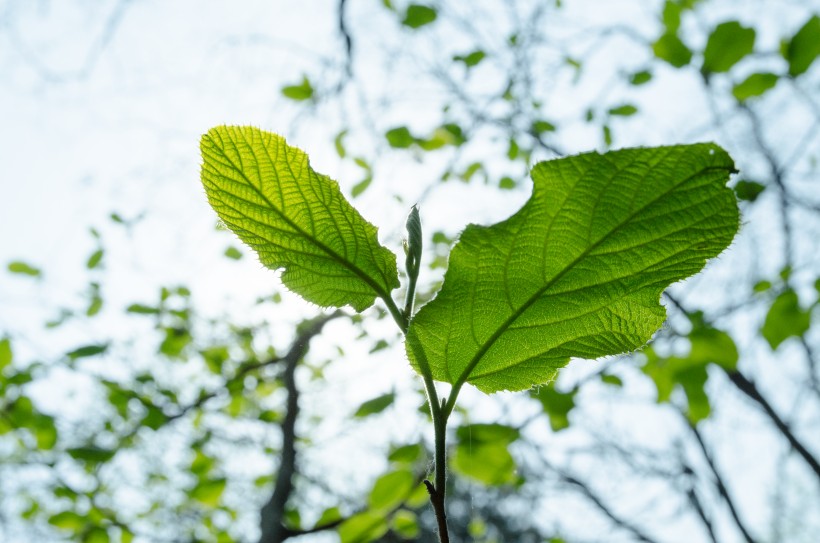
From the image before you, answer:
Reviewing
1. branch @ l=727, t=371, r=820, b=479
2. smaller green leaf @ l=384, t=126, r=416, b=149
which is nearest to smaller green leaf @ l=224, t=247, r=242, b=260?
smaller green leaf @ l=384, t=126, r=416, b=149

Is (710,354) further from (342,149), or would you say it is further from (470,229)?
(342,149)

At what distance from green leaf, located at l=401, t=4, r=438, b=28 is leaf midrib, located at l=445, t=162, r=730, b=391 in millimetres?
2410

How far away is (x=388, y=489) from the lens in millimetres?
1749

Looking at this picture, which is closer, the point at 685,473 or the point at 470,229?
the point at 470,229

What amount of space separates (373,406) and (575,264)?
144cm

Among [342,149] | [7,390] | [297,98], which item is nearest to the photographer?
[7,390]

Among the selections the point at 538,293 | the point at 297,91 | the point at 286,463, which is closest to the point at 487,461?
the point at 286,463

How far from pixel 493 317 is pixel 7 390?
275 cm

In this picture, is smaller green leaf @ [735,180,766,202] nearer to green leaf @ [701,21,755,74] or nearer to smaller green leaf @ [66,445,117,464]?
green leaf @ [701,21,755,74]

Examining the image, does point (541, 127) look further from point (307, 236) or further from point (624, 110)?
point (307, 236)

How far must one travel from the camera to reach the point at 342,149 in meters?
3.01

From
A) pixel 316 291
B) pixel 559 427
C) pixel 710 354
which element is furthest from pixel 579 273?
pixel 559 427

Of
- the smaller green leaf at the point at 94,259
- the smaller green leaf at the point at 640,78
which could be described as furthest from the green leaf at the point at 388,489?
the smaller green leaf at the point at 94,259

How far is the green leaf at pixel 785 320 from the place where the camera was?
1.48 meters
